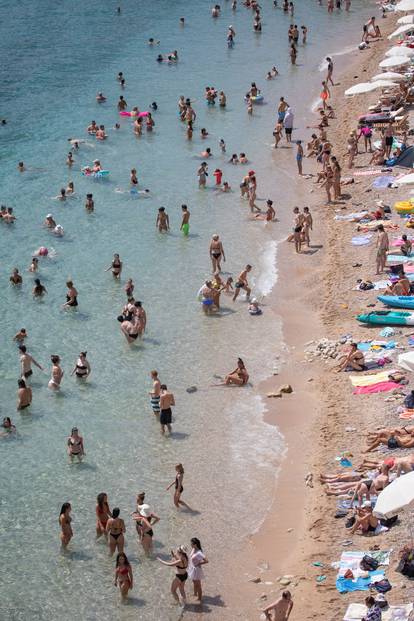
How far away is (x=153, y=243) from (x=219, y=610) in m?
16.6

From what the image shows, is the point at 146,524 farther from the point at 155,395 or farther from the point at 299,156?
the point at 299,156

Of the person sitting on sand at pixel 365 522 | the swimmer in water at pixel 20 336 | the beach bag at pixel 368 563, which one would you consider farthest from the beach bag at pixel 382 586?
the swimmer in water at pixel 20 336

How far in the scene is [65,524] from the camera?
17453 millimetres

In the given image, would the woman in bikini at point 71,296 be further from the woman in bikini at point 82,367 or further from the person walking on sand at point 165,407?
the person walking on sand at point 165,407

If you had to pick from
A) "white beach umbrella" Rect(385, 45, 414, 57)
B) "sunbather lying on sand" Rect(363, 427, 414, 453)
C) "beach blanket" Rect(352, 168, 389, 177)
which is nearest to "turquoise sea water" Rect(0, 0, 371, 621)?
"sunbather lying on sand" Rect(363, 427, 414, 453)

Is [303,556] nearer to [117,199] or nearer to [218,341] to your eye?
[218,341]

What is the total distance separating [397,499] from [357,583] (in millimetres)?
1557

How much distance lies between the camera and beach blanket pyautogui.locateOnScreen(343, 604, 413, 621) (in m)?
14.2

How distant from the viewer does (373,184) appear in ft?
108

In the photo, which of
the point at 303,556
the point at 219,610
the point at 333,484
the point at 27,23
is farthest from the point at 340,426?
the point at 27,23

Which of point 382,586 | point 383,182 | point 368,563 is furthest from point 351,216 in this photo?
point 382,586

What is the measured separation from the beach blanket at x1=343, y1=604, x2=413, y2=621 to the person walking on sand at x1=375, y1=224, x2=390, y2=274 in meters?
12.6

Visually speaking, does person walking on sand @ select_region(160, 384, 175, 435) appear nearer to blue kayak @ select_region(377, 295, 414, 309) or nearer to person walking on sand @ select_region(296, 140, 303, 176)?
blue kayak @ select_region(377, 295, 414, 309)

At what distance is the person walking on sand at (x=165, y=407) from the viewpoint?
67.9 ft
